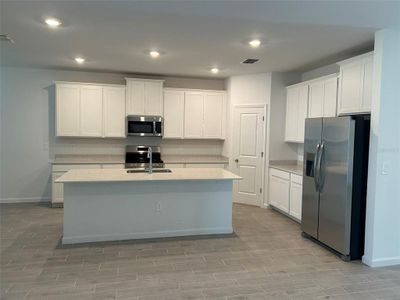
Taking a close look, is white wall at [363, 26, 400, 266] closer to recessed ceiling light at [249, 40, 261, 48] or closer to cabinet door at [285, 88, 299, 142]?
recessed ceiling light at [249, 40, 261, 48]

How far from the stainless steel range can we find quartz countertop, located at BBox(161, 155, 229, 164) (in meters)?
0.16

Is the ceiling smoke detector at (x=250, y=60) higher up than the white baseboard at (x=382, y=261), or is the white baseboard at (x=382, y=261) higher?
the ceiling smoke detector at (x=250, y=60)

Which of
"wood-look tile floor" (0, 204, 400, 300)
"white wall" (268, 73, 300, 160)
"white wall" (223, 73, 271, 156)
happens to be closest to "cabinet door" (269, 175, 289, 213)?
"white wall" (268, 73, 300, 160)

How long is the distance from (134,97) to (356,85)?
390cm

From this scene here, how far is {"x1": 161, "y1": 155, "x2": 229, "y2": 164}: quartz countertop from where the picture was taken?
6.08 m

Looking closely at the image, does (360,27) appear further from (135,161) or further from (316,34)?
(135,161)

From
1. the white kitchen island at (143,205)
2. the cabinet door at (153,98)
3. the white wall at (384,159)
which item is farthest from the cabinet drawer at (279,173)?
the cabinet door at (153,98)

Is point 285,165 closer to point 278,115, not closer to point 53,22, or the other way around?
point 278,115

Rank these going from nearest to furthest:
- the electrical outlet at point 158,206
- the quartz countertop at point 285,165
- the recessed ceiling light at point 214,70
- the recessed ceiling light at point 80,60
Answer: the electrical outlet at point 158,206, the recessed ceiling light at point 80,60, the quartz countertop at point 285,165, the recessed ceiling light at point 214,70

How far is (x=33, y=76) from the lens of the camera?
5.97 meters

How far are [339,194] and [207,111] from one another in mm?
3495

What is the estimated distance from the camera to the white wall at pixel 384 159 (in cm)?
334

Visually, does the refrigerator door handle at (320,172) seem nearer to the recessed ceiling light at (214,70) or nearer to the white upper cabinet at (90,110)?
the recessed ceiling light at (214,70)

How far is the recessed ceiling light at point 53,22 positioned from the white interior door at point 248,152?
3703 millimetres
